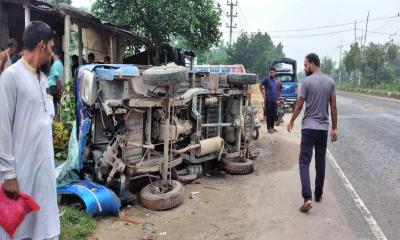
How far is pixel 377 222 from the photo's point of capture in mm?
4984

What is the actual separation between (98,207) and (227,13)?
48590 mm

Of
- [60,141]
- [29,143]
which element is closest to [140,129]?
[60,141]

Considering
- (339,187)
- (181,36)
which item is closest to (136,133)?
(339,187)

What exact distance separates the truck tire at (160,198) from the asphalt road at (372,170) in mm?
2297

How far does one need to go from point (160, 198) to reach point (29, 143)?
284 centimetres

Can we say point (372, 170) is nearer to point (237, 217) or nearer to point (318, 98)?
point (318, 98)

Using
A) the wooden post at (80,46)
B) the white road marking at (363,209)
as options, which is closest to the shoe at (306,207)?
the white road marking at (363,209)

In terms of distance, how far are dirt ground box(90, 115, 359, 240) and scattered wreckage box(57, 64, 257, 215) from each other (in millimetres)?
359

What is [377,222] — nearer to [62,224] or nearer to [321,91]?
[321,91]

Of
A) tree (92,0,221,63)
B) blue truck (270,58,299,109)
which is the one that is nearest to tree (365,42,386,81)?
blue truck (270,58,299,109)

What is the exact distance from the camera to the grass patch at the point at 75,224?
14.1 feet

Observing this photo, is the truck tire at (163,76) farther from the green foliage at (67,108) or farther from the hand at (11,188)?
the hand at (11,188)

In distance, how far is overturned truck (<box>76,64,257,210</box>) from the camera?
545cm

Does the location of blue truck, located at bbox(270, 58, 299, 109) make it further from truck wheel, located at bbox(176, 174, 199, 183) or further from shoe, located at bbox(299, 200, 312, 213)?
shoe, located at bbox(299, 200, 312, 213)
